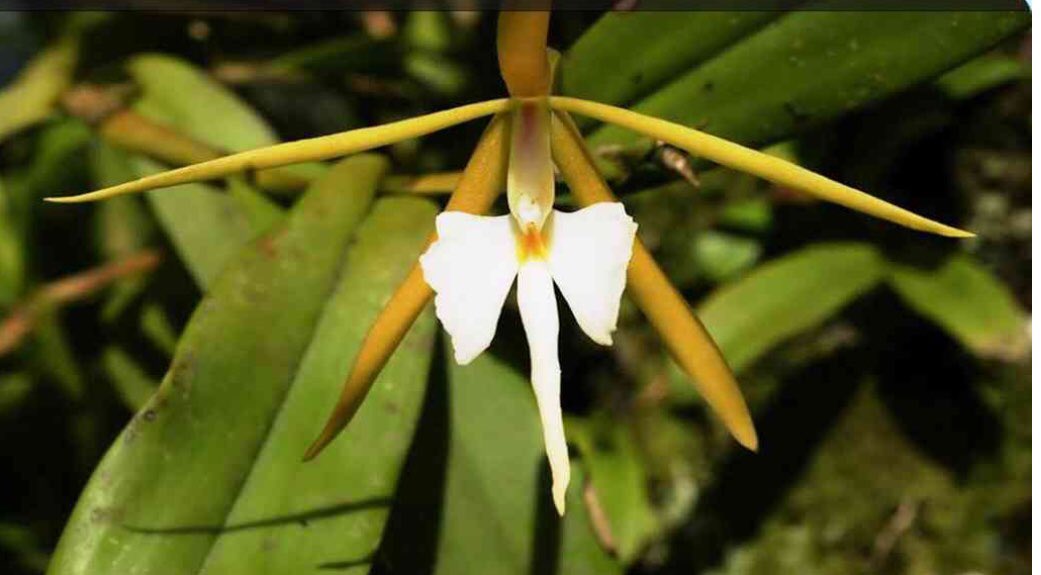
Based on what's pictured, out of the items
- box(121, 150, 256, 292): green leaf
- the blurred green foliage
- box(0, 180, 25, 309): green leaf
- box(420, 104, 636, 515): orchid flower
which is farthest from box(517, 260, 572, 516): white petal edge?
box(0, 180, 25, 309): green leaf

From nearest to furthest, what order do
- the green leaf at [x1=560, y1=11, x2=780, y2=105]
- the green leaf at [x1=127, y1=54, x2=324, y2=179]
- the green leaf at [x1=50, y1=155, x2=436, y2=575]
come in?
the green leaf at [x1=50, y1=155, x2=436, y2=575]
the green leaf at [x1=560, y1=11, x2=780, y2=105]
the green leaf at [x1=127, y1=54, x2=324, y2=179]

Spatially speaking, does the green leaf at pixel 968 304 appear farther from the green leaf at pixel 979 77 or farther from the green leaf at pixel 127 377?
the green leaf at pixel 127 377

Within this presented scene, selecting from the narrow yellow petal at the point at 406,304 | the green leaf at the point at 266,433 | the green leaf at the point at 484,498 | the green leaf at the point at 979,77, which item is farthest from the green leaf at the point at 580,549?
the green leaf at the point at 979,77

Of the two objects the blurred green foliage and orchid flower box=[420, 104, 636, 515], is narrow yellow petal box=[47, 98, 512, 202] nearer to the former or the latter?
orchid flower box=[420, 104, 636, 515]

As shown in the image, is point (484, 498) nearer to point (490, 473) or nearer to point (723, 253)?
point (490, 473)

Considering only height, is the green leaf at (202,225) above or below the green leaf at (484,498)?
above

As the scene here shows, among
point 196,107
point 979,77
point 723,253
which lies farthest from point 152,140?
point 979,77
